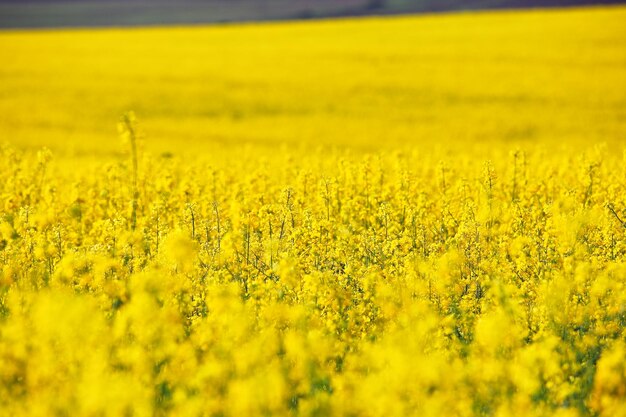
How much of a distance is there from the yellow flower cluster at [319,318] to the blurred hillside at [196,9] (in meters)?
65.6

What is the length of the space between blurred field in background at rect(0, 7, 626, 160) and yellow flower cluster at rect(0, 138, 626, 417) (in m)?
9.69

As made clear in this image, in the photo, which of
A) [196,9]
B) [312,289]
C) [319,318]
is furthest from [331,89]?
[196,9]

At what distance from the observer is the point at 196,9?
90.9 metres

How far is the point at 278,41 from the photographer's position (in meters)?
36.2

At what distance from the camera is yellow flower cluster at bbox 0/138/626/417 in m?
4.15

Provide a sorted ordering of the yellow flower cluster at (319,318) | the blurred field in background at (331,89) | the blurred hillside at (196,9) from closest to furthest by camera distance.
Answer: the yellow flower cluster at (319,318)
the blurred field in background at (331,89)
the blurred hillside at (196,9)

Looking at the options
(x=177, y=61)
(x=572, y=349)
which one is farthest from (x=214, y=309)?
(x=177, y=61)

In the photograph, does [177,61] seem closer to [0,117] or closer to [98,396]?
[0,117]

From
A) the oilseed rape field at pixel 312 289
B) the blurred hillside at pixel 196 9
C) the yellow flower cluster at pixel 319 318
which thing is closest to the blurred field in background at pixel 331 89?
the oilseed rape field at pixel 312 289

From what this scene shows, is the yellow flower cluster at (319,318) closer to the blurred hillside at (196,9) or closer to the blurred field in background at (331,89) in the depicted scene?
the blurred field in background at (331,89)

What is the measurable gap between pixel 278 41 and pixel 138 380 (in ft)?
108

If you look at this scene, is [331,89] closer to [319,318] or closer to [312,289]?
[319,318]

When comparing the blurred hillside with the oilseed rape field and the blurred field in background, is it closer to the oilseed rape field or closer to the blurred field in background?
the blurred field in background

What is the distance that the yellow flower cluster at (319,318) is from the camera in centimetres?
415
